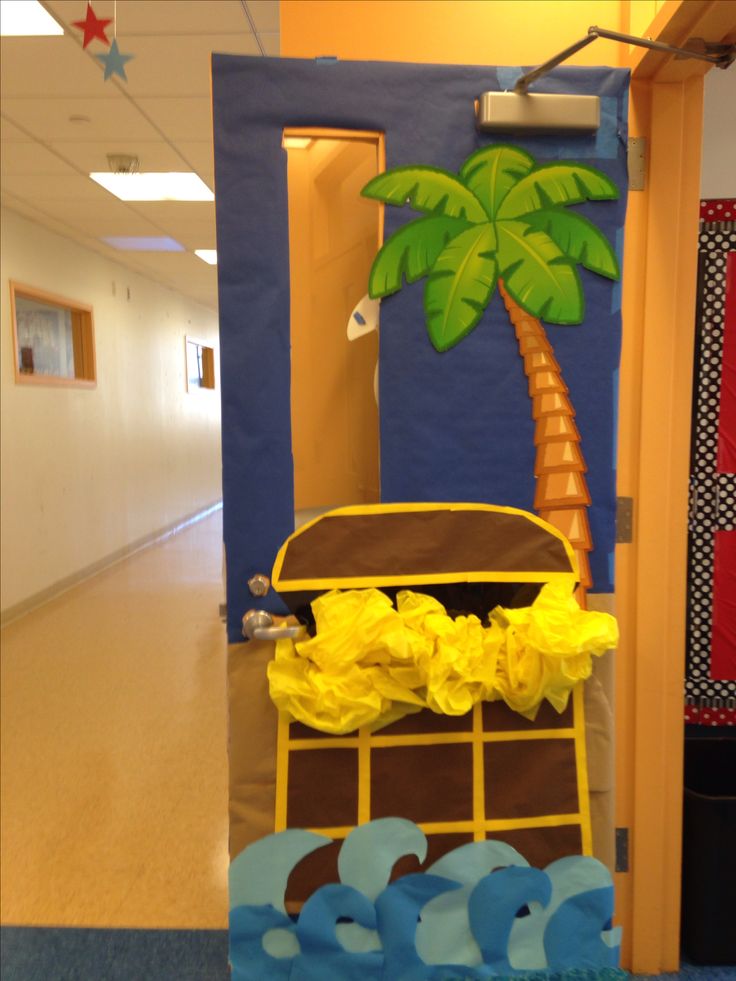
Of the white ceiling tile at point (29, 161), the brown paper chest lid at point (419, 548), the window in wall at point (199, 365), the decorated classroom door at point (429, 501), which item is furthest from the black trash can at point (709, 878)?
the window in wall at point (199, 365)

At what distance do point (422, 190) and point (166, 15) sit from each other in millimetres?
1604

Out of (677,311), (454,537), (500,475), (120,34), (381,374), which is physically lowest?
(454,537)

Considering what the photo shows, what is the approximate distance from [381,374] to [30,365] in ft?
15.3

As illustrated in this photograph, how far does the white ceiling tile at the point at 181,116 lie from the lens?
328cm

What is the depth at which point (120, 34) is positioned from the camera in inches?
105

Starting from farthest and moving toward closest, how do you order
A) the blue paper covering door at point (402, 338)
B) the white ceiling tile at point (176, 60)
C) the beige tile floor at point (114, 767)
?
1. the white ceiling tile at point (176, 60)
2. the beige tile floor at point (114, 767)
3. the blue paper covering door at point (402, 338)

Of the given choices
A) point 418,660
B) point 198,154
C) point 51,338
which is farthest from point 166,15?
point 51,338

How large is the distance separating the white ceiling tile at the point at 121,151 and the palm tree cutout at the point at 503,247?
9.24ft

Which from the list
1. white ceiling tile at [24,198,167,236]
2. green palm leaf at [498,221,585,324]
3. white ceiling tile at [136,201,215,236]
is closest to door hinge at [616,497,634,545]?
green palm leaf at [498,221,585,324]

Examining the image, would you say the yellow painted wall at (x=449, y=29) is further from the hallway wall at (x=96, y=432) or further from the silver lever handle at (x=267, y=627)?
the hallway wall at (x=96, y=432)

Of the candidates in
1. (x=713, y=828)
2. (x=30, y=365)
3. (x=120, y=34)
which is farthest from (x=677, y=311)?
(x=30, y=365)

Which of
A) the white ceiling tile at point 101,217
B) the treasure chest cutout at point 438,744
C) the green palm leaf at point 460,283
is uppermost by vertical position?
the white ceiling tile at point 101,217

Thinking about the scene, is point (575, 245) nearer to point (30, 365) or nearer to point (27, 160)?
point (27, 160)

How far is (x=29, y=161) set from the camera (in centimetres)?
409
